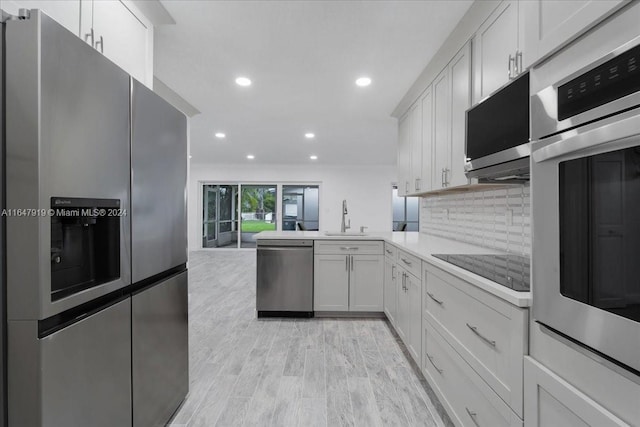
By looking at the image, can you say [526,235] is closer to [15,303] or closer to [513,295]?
[513,295]

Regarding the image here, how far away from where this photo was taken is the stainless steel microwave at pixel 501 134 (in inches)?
51.1

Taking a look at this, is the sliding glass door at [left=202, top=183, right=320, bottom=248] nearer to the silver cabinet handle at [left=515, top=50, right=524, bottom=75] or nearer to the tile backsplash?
the tile backsplash

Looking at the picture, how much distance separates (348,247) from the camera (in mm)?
3248

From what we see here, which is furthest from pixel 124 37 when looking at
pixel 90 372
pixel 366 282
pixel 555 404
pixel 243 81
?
pixel 366 282

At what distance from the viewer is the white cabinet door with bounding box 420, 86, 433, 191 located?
2.67 meters

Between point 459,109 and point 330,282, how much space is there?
2069 mm

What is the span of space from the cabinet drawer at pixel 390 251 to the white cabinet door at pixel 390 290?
40mm

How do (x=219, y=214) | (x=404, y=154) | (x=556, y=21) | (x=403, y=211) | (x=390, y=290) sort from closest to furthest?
(x=556, y=21) → (x=390, y=290) → (x=404, y=154) → (x=219, y=214) → (x=403, y=211)

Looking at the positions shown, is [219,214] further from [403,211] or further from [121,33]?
[121,33]

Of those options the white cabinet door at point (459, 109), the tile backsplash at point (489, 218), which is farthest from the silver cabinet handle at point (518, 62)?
the tile backsplash at point (489, 218)

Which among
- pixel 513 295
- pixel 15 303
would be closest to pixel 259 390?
pixel 15 303

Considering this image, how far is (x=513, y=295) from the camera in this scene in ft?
3.29

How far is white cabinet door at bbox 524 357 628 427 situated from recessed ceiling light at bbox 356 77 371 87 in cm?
267

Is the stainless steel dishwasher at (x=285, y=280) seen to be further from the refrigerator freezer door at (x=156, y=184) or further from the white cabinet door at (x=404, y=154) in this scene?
the refrigerator freezer door at (x=156, y=184)
